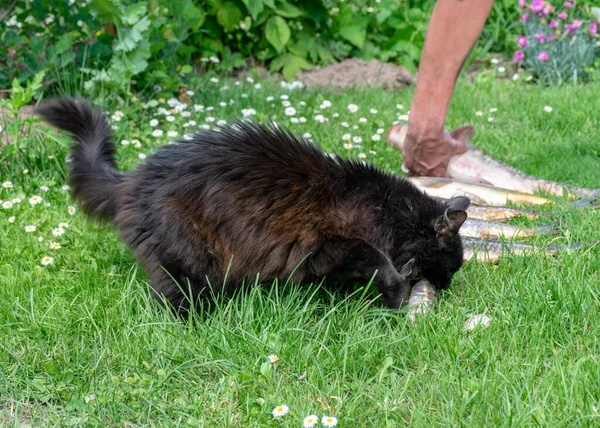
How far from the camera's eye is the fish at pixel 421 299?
3006mm

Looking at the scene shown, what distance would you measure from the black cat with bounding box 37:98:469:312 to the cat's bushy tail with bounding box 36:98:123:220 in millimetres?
149

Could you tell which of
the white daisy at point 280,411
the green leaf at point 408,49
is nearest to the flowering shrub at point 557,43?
the green leaf at point 408,49

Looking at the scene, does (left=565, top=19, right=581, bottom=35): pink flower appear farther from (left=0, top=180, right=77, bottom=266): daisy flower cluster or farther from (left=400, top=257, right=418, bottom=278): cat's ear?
(left=0, top=180, right=77, bottom=266): daisy flower cluster

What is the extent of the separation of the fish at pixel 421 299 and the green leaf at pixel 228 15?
4037mm

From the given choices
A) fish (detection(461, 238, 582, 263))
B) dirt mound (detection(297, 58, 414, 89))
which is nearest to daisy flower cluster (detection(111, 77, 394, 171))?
dirt mound (detection(297, 58, 414, 89))

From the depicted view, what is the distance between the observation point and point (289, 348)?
276 centimetres

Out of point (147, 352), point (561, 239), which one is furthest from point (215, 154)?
point (561, 239)

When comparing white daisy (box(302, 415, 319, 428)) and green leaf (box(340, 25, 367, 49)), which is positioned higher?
white daisy (box(302, 415, 319, 428))

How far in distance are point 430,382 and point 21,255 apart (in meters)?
2.07

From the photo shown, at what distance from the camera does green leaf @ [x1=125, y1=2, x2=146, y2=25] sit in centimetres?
514

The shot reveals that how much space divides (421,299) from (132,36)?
302 centimetres

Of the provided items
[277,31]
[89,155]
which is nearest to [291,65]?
[277,31]

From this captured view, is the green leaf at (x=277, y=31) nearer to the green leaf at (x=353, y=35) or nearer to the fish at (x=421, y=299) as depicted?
the green leaf at (x=353, y=35)

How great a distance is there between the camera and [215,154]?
321cm
